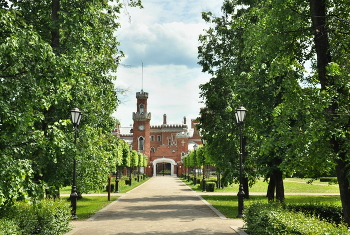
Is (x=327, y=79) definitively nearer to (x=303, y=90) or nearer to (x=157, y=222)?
Answer: (x=303, y=90)

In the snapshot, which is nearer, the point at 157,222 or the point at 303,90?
the point at 303,90

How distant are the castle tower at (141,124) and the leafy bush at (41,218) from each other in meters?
66.8

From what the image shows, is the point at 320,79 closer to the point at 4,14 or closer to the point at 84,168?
the point at 4,14

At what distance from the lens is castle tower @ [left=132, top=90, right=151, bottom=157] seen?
255ft

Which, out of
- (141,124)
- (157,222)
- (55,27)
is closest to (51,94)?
(55,27)

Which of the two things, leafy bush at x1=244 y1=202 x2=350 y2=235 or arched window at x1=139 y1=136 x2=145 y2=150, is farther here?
arched window at x1=139 y1=136 x2=145 y2=150

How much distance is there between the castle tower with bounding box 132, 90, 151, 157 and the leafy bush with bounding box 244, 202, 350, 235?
6765 cm

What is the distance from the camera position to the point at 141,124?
3093 inches

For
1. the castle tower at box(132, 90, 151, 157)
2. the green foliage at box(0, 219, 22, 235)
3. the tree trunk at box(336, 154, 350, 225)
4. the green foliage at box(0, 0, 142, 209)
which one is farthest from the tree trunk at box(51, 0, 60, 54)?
the castle tower at box(132, 90, 151, 157)

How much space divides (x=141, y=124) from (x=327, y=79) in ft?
229

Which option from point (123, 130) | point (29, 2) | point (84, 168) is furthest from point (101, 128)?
point (123, 130)

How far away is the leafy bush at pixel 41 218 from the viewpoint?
8469 mm

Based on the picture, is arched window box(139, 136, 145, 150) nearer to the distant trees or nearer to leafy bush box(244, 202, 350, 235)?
the distant trees

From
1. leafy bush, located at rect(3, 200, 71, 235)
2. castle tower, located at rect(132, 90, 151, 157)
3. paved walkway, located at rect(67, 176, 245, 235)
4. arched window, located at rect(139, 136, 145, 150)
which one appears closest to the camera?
leafy bush, located at rect(3, 200, 71, 235)
